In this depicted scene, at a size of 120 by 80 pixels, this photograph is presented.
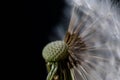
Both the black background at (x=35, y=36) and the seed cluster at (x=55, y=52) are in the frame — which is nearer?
the seed cluster at (x=55, y=52)

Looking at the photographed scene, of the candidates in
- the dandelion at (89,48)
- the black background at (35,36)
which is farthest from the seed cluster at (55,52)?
the black background at (35,36)

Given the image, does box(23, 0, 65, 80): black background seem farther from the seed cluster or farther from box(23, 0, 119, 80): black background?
the seed cluster

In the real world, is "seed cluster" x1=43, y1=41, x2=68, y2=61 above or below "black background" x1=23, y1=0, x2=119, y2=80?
below

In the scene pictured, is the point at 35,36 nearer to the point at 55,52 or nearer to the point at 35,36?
the point at 35,36

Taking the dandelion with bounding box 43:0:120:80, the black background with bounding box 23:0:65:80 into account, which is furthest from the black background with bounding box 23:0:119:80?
the dandelion with bounding box 43:0:120:80

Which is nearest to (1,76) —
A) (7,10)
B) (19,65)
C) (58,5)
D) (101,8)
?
(19,65)

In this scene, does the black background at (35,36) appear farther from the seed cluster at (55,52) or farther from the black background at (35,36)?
the seed cluster at (55,52)
